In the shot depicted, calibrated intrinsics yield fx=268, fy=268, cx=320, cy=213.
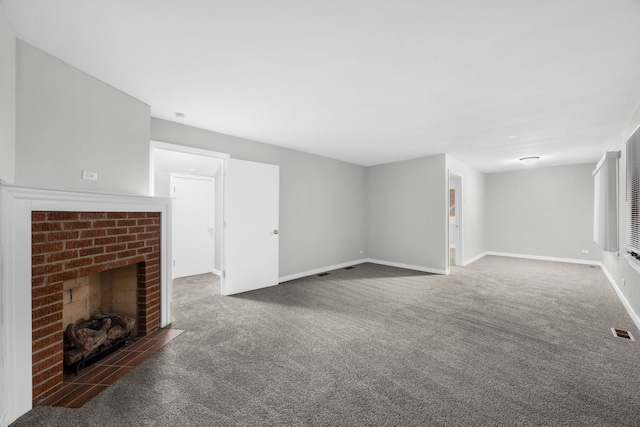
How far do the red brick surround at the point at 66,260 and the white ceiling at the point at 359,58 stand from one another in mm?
1277

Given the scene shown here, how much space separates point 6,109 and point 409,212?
18.9 feet

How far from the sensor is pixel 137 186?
2881mm

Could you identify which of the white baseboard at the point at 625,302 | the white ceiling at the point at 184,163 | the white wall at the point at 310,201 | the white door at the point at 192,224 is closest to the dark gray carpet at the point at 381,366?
the white baseboard at the point at 625,302

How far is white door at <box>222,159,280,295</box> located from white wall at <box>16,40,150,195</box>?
131 cm

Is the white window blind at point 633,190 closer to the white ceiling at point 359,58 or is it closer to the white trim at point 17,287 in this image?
the white ceiling at point 359,58

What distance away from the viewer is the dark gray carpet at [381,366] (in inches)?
65.5

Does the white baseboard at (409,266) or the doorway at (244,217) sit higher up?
the doorway at (244,217)

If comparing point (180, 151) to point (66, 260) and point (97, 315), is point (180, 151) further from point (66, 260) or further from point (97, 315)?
point (97, 315)

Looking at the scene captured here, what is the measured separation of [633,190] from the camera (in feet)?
10.0

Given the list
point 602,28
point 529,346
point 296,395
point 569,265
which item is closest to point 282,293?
point 296,395

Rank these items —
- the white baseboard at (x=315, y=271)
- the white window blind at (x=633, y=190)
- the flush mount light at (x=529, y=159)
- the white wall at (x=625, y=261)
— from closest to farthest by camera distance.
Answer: the white window blind at (x=633, y=190)
the white wall at (x=625, y=261)
the white baseboard at (x=315, y=271)
the flush mount light at (x=529, y=159)

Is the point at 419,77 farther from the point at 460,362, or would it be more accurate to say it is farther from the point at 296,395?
the point at 296,395

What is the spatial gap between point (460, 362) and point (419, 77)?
8.07 ft

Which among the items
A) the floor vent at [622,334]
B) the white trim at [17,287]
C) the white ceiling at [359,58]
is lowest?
the floor vent at [622,334]
